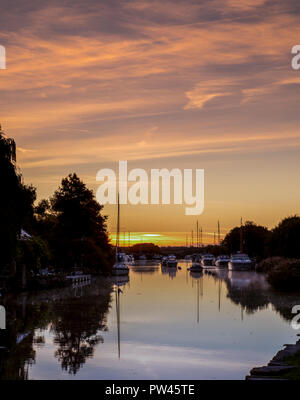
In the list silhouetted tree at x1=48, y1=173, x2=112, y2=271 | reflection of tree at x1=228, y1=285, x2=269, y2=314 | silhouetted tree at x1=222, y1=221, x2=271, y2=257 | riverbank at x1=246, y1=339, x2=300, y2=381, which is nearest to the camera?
riverbank at x1=246, y1=339, x2=300, y2=381

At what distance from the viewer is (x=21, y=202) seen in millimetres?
23219

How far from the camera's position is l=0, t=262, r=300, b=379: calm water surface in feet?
70.0

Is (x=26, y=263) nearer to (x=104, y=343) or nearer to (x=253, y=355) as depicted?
(x=104, y=343)

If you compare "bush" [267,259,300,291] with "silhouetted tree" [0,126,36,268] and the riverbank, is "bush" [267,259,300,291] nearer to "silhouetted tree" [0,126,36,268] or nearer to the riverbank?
the riverbank

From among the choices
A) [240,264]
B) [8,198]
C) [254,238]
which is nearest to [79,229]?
[240,264]

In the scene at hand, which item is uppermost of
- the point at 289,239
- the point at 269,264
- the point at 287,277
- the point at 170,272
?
the point at 289,239

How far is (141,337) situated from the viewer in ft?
97.1

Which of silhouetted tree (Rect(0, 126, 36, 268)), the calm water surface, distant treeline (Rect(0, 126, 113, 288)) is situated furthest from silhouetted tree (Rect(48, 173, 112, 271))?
silhouetted tree (Rect(0, 126, 36, 268))

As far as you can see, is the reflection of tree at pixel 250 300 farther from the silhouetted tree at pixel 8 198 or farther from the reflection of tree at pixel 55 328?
the silhouetted tree at pixel 8 198

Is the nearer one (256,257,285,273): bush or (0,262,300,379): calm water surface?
(0,262,300,379): calm water surface

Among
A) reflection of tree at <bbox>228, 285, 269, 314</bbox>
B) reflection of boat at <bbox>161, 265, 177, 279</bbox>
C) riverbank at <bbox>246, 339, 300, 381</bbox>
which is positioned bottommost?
reflection of boat at <bbox>161, 265, 177, 279</bbox>

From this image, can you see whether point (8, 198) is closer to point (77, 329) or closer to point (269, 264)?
point (77, 329)

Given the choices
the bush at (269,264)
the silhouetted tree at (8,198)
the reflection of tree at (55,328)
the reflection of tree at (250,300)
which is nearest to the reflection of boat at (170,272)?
the bush at (269,264)
